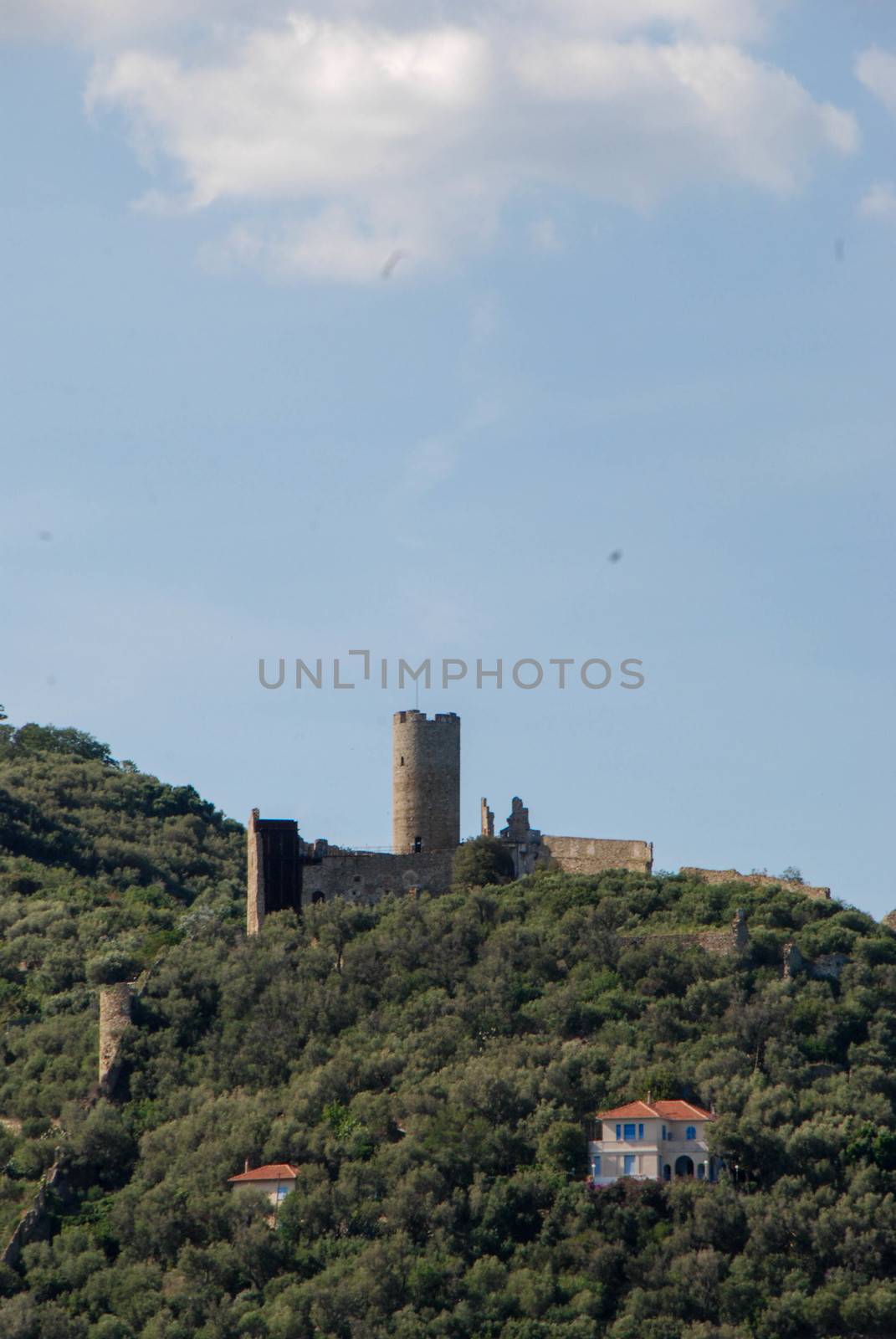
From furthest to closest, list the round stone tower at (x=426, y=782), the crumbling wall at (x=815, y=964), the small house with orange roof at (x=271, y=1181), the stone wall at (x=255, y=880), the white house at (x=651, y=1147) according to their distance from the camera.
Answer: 1. the round stone tower at (x=426, y=782)
2. the stone wall at (x=255, y=880)
3. the crumbling wall at (x=815, y=964)
4. the small house with orange roof at (x=271, y=1181)
5. the white house at (x=651, y=1147)

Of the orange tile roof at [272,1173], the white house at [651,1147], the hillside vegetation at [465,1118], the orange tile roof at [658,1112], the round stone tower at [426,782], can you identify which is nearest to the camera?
the hillside vegetation at [465,1118]

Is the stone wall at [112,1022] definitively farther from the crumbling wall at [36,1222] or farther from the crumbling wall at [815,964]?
the crumbling wall at [815,964]

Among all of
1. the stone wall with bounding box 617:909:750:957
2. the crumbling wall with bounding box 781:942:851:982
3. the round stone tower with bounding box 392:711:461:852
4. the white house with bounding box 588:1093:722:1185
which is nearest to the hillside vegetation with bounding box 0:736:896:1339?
the crumbling wall with bounding box 781:942:851:982

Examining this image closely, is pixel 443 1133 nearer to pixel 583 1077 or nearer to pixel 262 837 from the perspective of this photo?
pixel 583 1077

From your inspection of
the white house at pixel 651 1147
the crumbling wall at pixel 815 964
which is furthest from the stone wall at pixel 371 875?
the white house at pixel 651 1147

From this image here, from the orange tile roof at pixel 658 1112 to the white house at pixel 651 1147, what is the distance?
17 mm

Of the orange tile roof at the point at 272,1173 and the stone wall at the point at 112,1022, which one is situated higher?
the stone wall at the point at 112,1022

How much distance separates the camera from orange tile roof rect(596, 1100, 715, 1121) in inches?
2167

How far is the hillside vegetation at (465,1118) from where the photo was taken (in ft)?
170

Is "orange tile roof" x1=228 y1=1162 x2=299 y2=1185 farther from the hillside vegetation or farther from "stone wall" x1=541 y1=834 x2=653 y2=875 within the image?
"stone wall" x1=541 y1=834 x2=653 y2=875

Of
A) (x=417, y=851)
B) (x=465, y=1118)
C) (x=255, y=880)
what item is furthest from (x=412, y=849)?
(x=465, y=1118)

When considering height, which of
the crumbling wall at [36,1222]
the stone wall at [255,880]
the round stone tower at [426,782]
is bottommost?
the crumbling wall at [36,1222]

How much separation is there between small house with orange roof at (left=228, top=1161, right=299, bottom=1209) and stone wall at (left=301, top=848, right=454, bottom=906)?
11254 millimetres

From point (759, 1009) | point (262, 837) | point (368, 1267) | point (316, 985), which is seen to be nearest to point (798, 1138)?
→ point (759, 1009)
